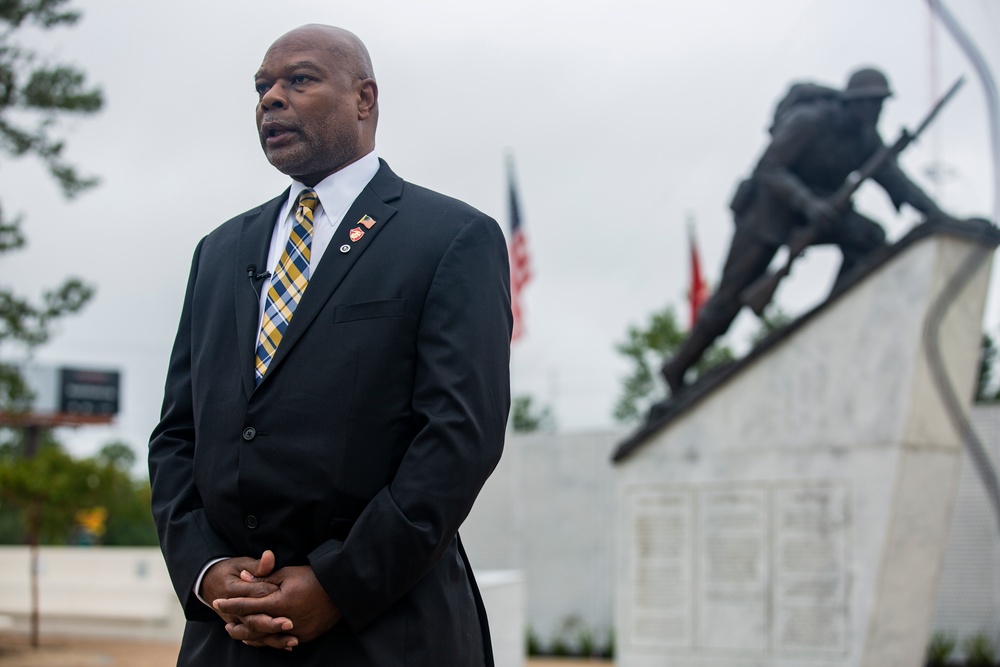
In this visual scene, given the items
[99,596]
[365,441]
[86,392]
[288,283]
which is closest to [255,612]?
[365,441]

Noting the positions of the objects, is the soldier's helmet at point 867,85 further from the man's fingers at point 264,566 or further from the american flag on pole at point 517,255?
the man's fingers at point 264,566

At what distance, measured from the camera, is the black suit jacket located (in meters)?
1.97

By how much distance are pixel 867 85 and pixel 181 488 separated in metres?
7.29

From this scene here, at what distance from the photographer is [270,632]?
194 cm

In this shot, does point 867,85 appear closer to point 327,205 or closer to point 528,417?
point 327,205

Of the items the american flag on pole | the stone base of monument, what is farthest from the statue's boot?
the american flag on pole

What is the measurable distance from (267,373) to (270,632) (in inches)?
17.3

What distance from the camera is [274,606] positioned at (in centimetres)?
193

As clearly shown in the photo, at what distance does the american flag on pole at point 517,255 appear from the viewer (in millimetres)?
13328

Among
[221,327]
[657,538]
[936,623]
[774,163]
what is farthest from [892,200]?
[221,327]

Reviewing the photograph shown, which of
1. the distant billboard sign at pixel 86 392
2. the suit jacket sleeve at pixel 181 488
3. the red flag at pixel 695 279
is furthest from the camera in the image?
the distant billboard sign at pixel 86 392

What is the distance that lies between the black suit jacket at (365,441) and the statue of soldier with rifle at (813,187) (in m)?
6.47

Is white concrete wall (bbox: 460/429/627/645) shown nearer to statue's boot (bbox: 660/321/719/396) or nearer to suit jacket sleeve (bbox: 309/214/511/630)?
statue's boot (bbox: 660/321/719/396)

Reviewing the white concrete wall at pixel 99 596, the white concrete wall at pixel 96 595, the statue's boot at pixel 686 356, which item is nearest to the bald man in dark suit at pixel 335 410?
the statue's boot at pixel 686 356
